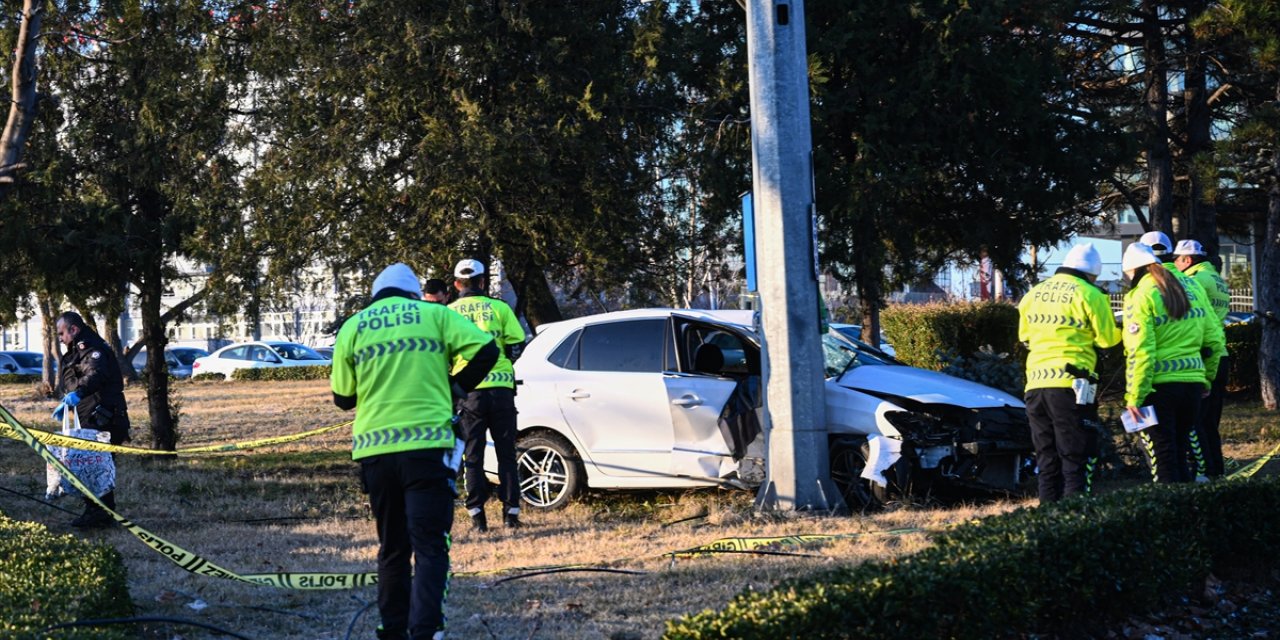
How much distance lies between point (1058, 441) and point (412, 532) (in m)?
4.51

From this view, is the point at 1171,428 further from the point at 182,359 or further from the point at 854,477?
the point at 182,359

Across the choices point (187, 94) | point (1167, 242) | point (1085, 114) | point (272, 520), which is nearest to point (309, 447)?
point (187, 94)

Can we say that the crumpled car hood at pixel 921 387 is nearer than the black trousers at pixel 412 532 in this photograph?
No

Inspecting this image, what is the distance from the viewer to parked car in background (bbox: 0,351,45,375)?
4597 centimetres

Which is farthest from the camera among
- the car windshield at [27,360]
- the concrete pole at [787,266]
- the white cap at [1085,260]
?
the car windshield at [27,360]

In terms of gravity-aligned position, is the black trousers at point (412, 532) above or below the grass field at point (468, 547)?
above

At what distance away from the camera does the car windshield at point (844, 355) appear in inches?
432

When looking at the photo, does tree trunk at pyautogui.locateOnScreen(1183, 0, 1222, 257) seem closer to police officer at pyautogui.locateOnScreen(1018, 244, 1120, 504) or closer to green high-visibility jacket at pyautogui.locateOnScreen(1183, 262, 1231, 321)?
green high-visibility jacket at pyautogui.locateOnScreen(1183, 262, 1231, 321)

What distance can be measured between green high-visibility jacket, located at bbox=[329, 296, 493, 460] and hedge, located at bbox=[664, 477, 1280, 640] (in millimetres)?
1473

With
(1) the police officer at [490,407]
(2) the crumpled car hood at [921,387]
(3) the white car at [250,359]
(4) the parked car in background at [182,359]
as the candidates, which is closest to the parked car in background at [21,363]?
(4) the parked car in background at [182,359]

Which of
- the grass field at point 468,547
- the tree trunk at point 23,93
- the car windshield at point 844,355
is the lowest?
the grass field at point 468,547

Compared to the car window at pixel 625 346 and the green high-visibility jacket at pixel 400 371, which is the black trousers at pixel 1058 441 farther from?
the green high-visibility jacket at pixel 400 371

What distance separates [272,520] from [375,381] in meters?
5.80

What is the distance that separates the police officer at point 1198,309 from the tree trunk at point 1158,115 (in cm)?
774
